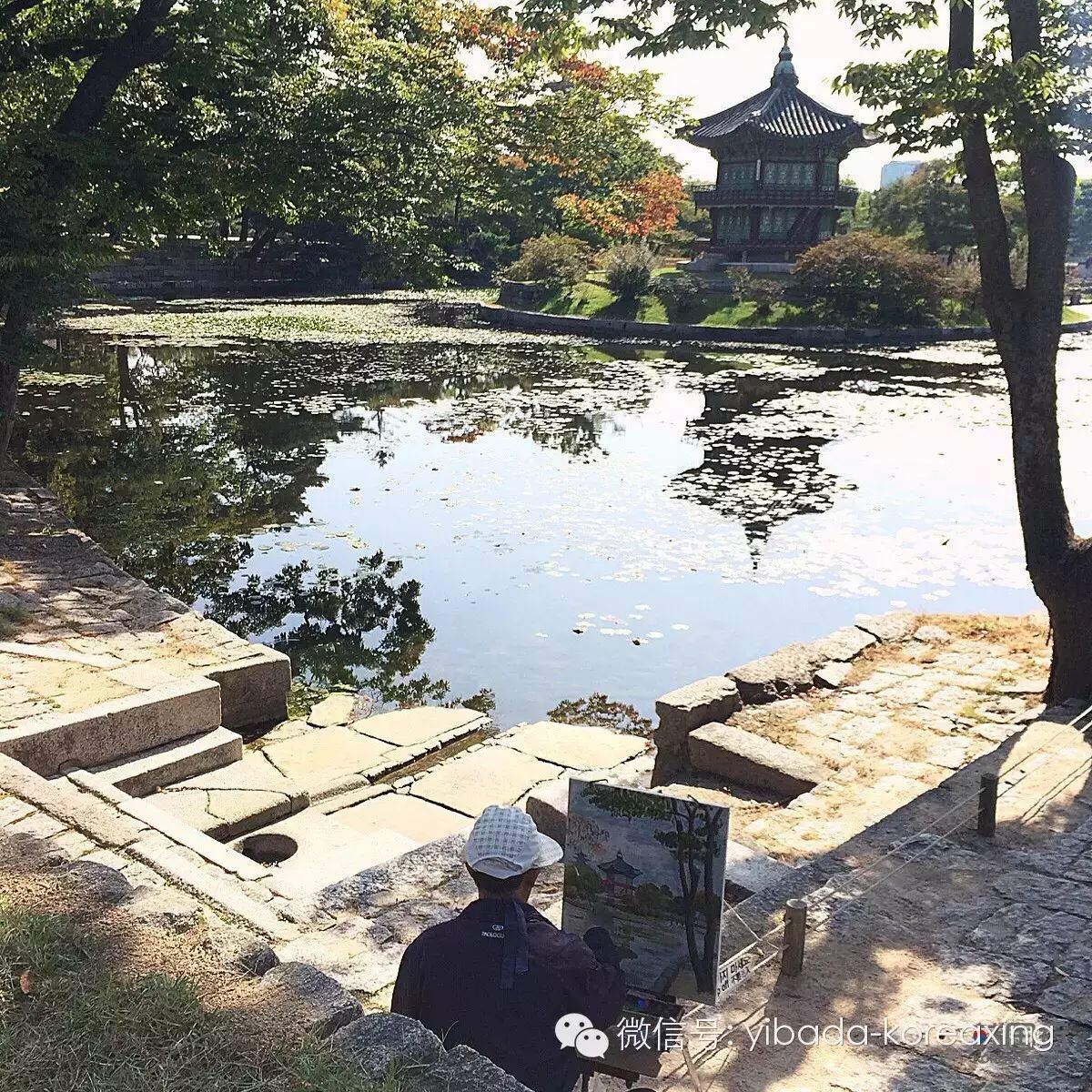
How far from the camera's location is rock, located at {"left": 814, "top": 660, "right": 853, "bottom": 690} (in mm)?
7859

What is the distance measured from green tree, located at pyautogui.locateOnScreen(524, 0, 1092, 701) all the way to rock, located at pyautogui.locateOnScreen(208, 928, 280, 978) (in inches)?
237

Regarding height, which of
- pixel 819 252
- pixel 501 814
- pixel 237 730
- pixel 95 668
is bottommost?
pixel 237 730

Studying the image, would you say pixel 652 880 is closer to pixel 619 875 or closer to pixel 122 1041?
pixel 619 875

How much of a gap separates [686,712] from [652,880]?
3683 mm

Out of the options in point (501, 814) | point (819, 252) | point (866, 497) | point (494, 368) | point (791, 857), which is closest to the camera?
point (501, 814)

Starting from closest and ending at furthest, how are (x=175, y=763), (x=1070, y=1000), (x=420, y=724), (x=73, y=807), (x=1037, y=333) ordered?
(x=1070, y=1000) < (x=73, y=807) < (x=175, y=763) < (x=1037, y=333) < (x=420, y=724)

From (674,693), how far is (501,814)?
4.24m

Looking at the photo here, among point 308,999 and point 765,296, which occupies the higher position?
point 765,296

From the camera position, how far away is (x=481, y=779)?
6543 mm

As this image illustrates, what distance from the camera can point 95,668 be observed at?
22.3 feet

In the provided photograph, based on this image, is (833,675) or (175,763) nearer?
(175,763)

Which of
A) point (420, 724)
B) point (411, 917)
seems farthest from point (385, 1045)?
point (420, 724)

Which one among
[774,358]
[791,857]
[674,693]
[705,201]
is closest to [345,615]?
[674,693]

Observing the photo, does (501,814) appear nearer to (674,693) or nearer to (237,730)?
(674,693)
